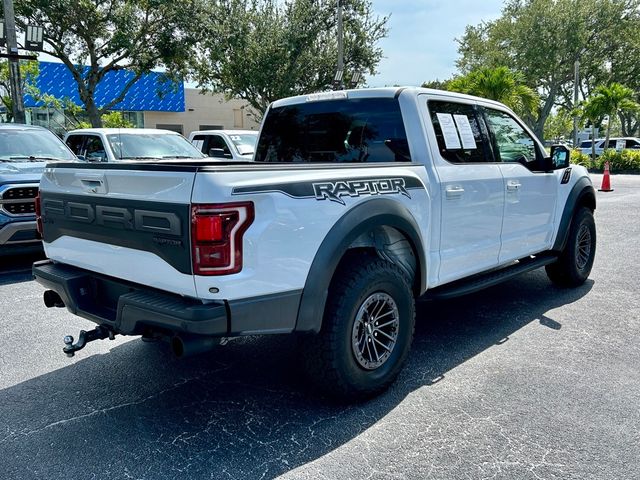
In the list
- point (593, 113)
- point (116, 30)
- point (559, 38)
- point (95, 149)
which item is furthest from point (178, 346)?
point (559, 38)

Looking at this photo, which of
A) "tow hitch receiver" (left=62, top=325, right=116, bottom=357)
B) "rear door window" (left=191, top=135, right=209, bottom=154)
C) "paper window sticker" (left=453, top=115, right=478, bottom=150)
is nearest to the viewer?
"tow hitch receiver" (left=62, top=325, right=116, bottom=357)

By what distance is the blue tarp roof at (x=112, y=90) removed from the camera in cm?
3203

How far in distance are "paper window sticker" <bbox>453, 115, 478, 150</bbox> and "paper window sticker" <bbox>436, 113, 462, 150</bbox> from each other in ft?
0.23

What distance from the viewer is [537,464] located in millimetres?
2773

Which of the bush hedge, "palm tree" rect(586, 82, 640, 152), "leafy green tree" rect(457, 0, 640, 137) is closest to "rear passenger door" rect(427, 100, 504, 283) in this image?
the bush hedge

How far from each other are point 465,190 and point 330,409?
1.91m

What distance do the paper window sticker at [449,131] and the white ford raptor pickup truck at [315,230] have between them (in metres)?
0.02

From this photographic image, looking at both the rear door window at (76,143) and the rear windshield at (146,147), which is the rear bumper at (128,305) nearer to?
the rear windshield at (146,147)

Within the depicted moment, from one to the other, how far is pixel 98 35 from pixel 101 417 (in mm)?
21300

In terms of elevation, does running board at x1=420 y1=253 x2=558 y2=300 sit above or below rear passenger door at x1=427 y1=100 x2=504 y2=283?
below

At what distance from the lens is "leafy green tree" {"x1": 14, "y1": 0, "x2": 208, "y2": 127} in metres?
20.0

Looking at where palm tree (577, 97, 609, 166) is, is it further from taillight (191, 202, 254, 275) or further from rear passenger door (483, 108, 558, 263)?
taillight (191, 202, 254, 275)

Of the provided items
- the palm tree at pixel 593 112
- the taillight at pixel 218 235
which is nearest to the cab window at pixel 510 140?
the taillight at pixel 218 235

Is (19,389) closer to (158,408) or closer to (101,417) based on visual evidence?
(101,417)
